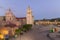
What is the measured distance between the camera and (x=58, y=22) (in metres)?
16.4

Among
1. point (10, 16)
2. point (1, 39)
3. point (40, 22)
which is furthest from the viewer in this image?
point (40, 22)

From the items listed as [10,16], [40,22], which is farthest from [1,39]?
[40,22]

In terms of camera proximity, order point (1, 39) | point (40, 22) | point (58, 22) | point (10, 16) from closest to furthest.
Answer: point (1, 39)
point (10, 16)
point (58, 22)
point (40, 22)

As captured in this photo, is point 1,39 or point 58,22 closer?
point 1,39

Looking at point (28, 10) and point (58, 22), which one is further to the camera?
point (28, 10)

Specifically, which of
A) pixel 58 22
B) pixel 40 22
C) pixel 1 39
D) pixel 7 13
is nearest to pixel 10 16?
pixel 7 13

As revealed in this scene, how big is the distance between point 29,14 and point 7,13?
240 inches

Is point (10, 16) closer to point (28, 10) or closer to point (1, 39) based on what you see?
point (28, 10)

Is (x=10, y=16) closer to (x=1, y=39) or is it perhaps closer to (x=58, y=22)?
(x=58, y=22)

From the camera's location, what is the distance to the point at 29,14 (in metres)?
20.2

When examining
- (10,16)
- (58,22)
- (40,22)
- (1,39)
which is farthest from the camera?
(40,22)

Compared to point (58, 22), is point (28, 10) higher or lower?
higher

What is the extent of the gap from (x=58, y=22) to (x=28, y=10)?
4880 mm

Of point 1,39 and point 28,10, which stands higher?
point 28,10
